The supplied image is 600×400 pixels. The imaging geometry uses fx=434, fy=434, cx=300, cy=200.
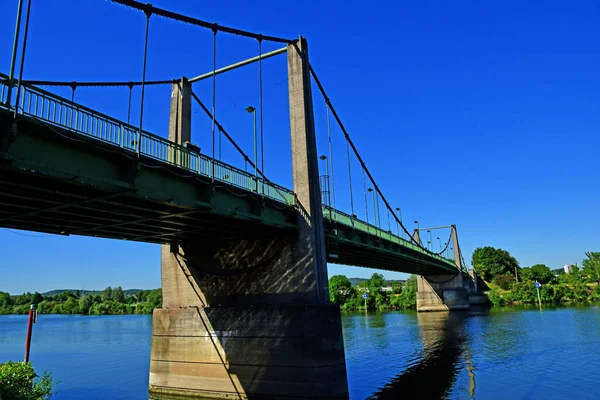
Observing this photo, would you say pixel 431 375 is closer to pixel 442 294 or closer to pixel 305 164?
pixel 305 164

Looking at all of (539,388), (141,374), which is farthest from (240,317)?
(539,388)

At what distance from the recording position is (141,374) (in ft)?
78.2

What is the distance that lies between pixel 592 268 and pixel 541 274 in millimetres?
9860

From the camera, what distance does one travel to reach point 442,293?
72875mm

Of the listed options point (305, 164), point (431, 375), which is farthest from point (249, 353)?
point (431, 375)

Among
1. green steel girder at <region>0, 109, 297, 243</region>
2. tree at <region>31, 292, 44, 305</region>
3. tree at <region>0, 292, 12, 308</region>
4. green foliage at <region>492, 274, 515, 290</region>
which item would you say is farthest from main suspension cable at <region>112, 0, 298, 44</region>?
tree at <region>0, 292, 12, 308</region>

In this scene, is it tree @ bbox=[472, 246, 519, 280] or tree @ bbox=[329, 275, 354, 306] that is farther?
tree @ bbox=[472, 246, 519, 280]

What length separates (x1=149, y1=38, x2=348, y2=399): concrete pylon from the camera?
15.2 metres

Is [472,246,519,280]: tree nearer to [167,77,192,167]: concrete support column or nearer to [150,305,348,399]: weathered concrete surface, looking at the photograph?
[167,77,192,167]: concrete support column

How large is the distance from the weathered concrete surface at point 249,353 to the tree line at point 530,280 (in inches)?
3117

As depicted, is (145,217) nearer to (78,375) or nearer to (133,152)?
(133,152)

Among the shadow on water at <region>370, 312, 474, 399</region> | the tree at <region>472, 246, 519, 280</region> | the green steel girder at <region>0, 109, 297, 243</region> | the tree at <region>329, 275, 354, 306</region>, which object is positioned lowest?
the shadow on water at <region>370, 312, 474, 399</region>

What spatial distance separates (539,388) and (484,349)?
10961 mm

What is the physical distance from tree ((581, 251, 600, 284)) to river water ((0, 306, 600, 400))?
62010mm
